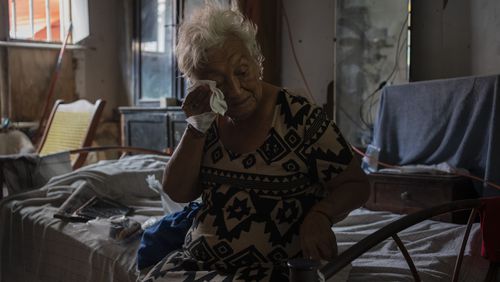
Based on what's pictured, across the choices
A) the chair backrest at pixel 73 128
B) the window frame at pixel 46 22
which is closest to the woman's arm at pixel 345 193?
the chair backrest at pixel 73 128

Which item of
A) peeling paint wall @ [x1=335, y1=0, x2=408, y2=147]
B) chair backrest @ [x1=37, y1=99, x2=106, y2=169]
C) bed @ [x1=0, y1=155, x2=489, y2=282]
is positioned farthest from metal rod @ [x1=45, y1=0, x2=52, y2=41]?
peeling paint wall @ [x1=335, y1=0, x2=408, y2=147]

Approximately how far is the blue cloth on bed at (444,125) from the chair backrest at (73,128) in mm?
1767

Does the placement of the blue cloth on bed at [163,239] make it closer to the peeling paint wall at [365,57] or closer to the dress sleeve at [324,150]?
the dress sleeve at [324,150]

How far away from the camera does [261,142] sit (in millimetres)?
1278

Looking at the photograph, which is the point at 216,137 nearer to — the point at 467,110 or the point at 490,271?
the point at 490,271

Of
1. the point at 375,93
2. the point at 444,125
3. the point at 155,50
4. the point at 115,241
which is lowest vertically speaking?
the point at 115,241

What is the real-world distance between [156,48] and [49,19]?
124 cm

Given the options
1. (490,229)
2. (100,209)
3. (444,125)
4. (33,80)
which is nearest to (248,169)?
(490,229)

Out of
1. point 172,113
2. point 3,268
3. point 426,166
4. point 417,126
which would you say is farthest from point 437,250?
point 172,113

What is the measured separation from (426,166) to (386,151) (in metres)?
0.36

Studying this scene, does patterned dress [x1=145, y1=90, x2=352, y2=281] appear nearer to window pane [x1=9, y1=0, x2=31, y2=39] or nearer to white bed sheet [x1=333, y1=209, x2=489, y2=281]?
white bed sheet [x1=333, y1=209, x2=489, y2=281]

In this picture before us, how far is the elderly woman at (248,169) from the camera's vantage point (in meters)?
1.24

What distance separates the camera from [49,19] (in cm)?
505

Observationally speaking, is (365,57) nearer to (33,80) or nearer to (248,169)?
(248,169)
